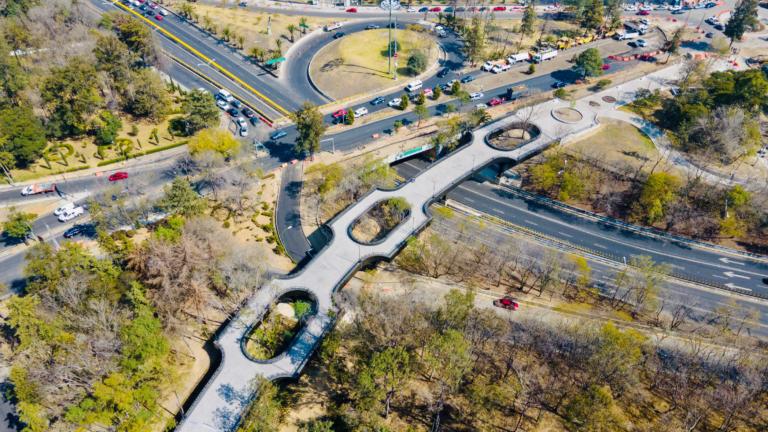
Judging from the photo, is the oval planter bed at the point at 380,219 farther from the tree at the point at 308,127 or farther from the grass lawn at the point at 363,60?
the grass lawn at the point at 363,60

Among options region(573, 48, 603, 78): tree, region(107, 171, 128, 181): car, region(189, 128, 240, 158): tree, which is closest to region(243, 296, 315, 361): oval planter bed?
region(189, 128, 240, 158): tree

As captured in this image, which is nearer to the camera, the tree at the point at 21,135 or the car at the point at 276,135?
the tree at the point at 21,135

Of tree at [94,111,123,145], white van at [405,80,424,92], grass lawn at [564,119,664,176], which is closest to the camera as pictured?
tree at [94,111,123,145]

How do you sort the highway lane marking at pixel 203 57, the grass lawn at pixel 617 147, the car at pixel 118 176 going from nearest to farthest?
the car at pixel 118 176 < the grass lawn at pixel 617 147 < the highway lane marking at pixel 203 57

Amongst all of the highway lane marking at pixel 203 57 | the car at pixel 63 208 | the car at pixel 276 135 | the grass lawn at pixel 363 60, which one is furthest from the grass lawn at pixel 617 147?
the car at pixel 63 208

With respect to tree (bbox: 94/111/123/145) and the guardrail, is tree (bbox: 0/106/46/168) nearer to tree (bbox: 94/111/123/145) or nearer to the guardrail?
tree (bbox: 94/111/123/145)
